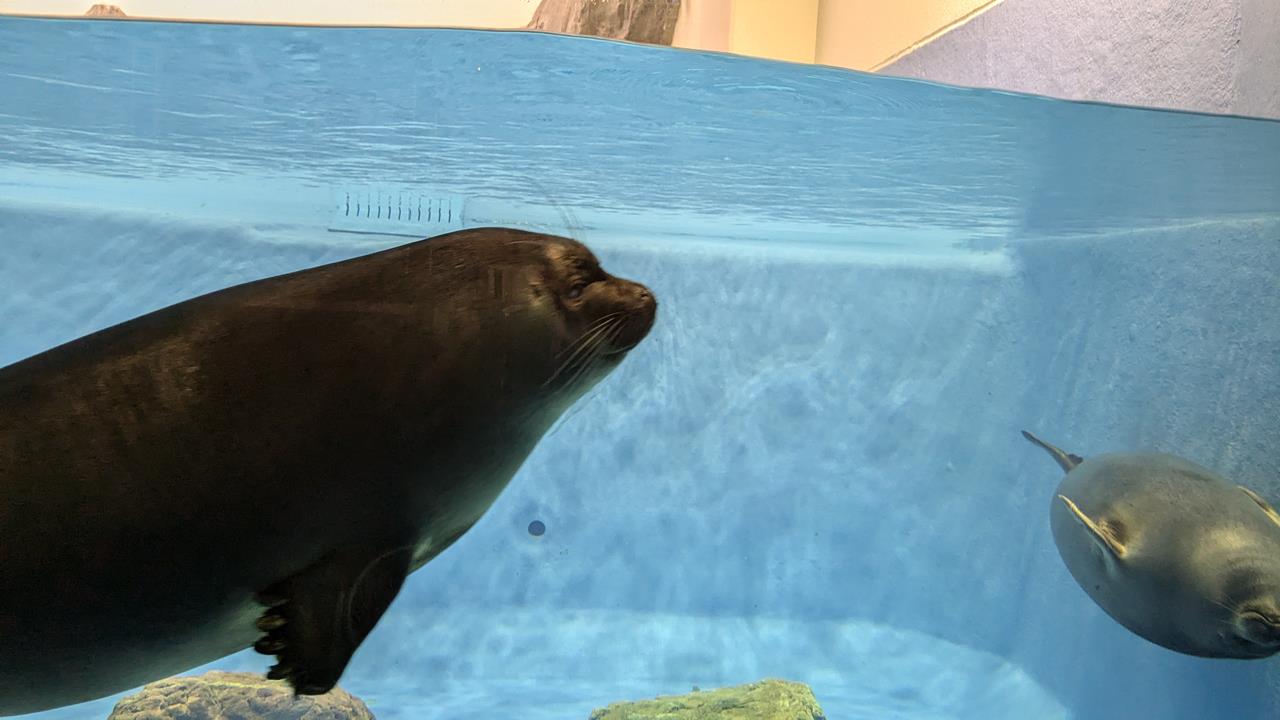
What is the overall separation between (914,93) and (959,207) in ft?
9.37

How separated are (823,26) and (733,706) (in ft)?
24.8

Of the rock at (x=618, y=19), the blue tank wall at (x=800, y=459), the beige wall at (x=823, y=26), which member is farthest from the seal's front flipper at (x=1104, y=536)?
the rock at (x=618, y=19)

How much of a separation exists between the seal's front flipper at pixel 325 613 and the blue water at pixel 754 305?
325 cm

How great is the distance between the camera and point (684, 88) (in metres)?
6.11

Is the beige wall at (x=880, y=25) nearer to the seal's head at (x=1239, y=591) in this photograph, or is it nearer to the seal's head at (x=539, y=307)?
the seal's head at (x=1239, y=591)

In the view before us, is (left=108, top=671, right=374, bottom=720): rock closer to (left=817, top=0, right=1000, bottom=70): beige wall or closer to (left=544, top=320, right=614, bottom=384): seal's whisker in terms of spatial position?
(left=544, top=320, right=614, bottom=384): seal's whisker

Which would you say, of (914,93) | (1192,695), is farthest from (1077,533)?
(914,93)

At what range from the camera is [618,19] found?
6914 millimetres

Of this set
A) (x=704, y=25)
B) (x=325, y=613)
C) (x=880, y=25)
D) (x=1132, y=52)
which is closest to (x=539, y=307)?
(x=325, y=613)

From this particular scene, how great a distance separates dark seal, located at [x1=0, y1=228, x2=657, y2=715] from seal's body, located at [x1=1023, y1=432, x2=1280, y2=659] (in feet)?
9.89

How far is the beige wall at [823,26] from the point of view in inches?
307

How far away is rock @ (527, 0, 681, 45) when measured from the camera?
6.89m

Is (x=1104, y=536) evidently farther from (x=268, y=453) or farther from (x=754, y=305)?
(x=754, y=305)

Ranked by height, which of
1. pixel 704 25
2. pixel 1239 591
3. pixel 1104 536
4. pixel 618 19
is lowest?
pixel 1104 536
